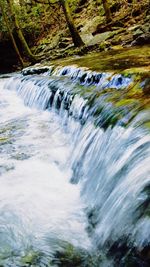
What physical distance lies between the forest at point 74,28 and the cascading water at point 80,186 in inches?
227

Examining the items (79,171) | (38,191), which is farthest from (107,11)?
(38,191)

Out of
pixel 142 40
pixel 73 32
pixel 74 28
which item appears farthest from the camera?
pixel 73 32

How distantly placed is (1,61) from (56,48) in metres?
5.60

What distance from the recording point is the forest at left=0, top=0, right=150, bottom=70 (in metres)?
13.9

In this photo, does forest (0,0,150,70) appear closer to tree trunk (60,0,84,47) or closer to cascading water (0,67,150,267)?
tree trunk (60,0,84,47)

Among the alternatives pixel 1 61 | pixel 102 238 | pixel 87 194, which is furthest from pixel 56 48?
pixel 102 238

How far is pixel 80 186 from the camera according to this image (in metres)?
5.02

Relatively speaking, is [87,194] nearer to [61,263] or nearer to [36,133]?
[61,263]

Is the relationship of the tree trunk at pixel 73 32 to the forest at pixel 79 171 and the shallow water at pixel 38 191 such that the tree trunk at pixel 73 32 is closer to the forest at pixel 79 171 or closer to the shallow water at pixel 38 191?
the forest at pixel 79 171

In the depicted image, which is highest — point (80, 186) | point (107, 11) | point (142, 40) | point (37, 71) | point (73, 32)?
point (107, 11)

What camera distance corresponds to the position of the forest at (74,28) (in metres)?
13.9

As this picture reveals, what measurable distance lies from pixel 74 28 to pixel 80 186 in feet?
36.8

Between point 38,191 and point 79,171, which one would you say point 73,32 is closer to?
point 79,171

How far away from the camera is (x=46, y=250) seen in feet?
11.7
